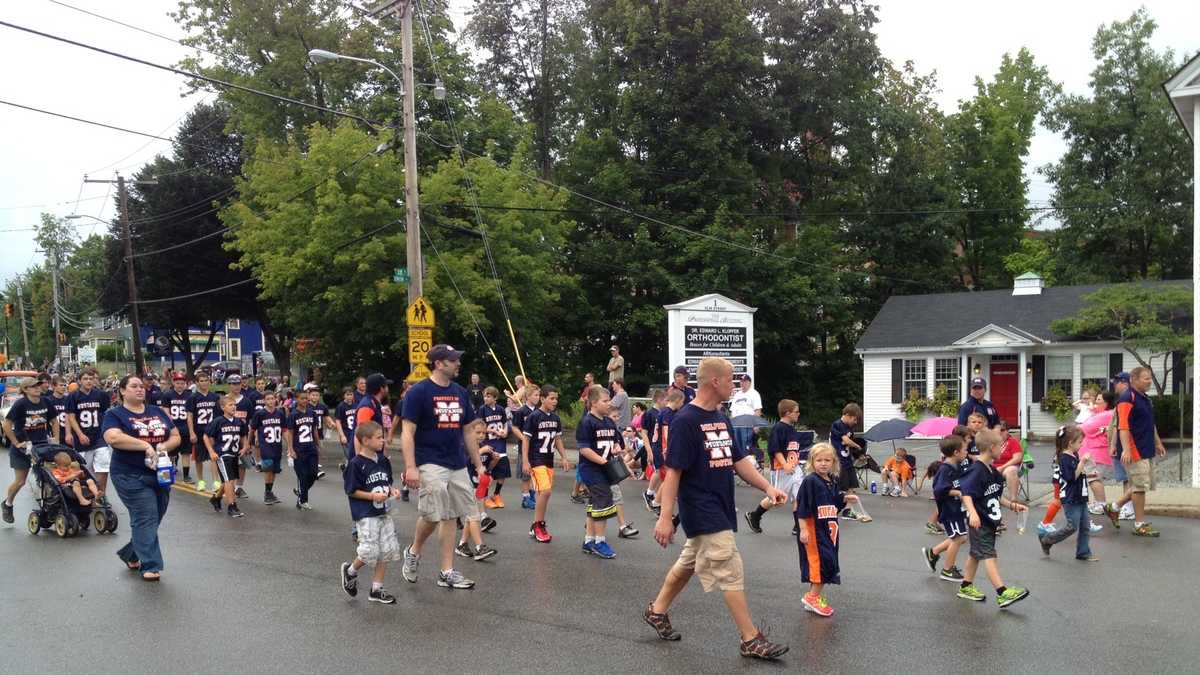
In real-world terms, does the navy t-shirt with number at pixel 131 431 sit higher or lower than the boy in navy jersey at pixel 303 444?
higher

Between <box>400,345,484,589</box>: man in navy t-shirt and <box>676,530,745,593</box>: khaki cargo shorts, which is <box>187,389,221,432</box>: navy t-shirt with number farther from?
<box>676,530,745,593</box>: khaki cargo shorts

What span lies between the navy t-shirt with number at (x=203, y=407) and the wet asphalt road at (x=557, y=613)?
382 centimetres

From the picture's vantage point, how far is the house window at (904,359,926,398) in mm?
32344

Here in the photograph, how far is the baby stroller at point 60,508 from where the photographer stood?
1119 centimetres

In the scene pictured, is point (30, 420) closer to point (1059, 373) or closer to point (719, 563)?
point (719, 563)

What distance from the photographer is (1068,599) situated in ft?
27.0

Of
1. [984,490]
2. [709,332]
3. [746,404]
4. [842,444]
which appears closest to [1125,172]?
[709,332]

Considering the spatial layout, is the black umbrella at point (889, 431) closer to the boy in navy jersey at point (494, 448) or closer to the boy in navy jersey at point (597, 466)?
the boy in navy jersey at point (494, 448)

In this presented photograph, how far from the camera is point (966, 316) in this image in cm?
3284

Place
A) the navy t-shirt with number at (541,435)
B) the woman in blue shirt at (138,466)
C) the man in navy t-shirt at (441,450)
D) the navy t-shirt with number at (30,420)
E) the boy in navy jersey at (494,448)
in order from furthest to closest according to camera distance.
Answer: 1. the boy in navy jersey at (494,448)
2. the navy t-shirt with number at (30,420)
3. the navy t-shirt with number at (541,435)
4. the woman in blue shirt at (138,466)
5. the man in navy t-shirt at (441,450)

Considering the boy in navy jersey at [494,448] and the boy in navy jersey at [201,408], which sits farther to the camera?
the boy in navy jersey at [201,408]

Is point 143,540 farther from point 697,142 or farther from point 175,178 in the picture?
point 175,178

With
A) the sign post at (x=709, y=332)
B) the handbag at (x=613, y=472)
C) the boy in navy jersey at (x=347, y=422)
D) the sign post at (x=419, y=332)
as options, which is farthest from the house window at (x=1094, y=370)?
the handbag at (x=613, y=472)

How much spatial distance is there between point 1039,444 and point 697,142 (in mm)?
16401
